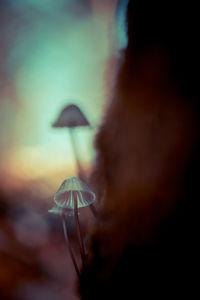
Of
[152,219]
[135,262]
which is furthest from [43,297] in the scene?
[152,219]

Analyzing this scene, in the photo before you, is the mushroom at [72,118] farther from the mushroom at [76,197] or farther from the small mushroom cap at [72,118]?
the mushroom at [76,197]

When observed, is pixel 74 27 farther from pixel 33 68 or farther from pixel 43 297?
pixel 43 297

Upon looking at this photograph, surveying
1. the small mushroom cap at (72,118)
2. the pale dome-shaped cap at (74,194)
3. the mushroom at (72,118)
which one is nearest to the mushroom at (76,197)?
the pale dome-shaped cap at (74,194)

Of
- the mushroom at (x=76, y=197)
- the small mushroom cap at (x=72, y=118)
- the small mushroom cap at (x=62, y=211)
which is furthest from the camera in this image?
the small mushroom cap at (x=72, y=118)

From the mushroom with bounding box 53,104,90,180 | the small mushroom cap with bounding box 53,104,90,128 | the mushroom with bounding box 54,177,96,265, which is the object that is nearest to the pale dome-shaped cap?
→ the mushroom with bounding box 54,177,96,265

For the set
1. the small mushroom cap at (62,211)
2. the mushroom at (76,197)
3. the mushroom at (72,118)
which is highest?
the mushroom at (72,118)

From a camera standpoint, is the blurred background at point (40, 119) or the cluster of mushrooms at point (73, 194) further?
the blurred background at point (40, 119)

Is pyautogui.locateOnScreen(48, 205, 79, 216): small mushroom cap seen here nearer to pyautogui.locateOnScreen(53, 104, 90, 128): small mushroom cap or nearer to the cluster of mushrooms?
the cluster of mushrooms

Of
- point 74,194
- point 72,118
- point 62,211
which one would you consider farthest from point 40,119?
point 74,194
